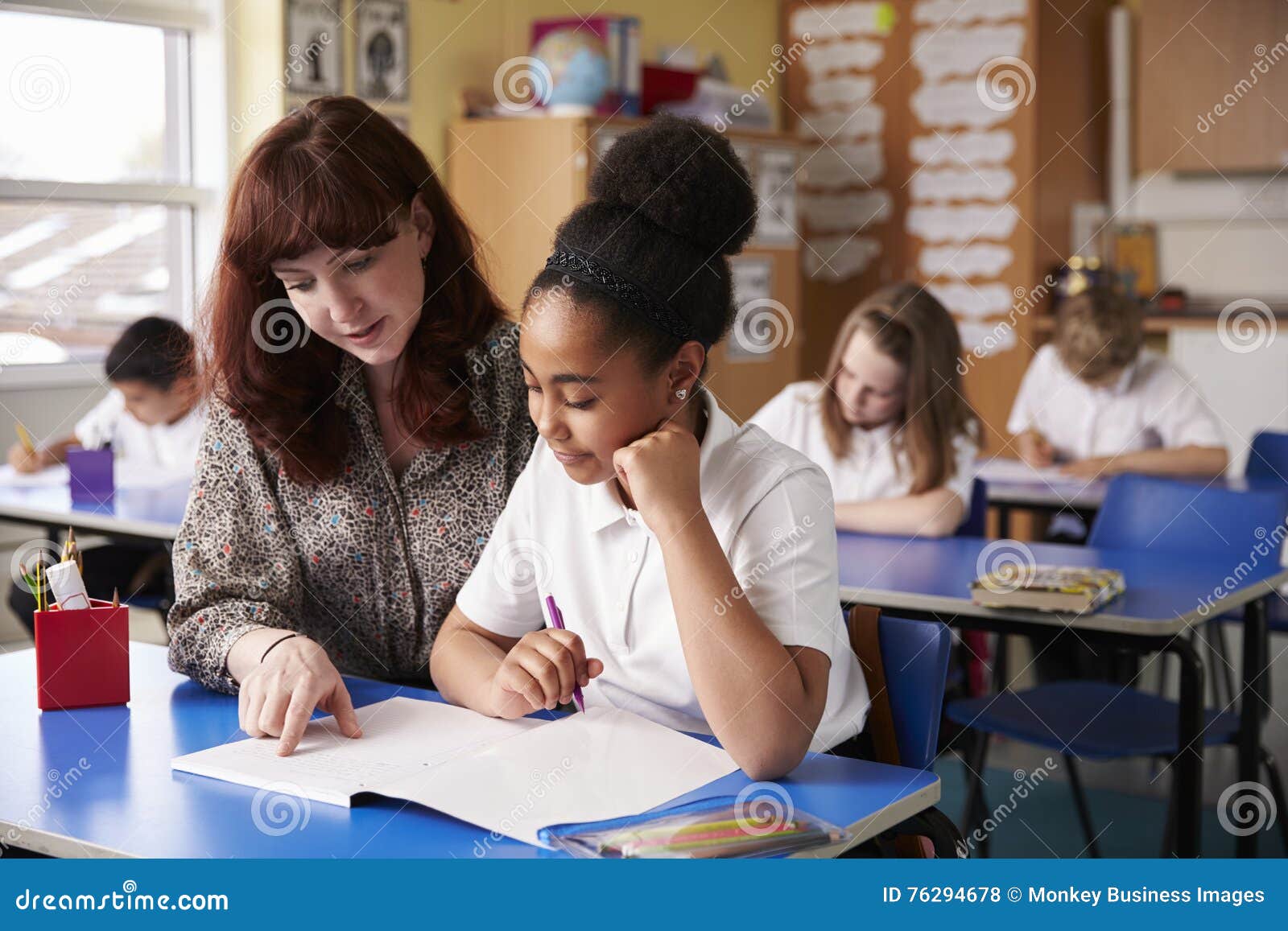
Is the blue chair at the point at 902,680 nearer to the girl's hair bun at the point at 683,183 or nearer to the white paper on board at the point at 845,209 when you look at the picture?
the girl's hair bun at the point at 683,183

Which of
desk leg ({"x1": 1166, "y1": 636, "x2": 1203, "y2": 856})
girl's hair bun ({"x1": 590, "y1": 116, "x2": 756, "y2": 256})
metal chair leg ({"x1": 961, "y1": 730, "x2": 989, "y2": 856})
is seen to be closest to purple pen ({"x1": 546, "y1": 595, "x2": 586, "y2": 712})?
girl's hair bun ({"x1": 590, "y1": 116, "x2": 756, "y2": 256})

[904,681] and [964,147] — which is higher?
[964,147]

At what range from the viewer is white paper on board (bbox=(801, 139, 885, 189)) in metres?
6.10

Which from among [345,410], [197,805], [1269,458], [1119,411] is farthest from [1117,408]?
[197,805]

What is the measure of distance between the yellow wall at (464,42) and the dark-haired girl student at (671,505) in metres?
2.59

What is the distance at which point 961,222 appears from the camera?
5.91 meters

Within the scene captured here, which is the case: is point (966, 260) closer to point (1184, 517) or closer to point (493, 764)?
point (1184, 517)

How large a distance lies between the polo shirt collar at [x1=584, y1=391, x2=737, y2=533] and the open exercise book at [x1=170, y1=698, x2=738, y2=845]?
0.21 metres

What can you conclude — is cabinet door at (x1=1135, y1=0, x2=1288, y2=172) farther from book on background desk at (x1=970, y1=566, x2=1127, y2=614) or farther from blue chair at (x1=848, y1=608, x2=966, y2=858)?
blue chair at (x1=848, y1=608, x2=966, y2=858)

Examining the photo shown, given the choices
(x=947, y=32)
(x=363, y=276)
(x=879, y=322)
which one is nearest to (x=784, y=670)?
(x=363, y=276)

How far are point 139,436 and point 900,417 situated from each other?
202 cm

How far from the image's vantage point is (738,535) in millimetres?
1406

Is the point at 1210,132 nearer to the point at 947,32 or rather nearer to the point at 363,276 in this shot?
the point at 947,32

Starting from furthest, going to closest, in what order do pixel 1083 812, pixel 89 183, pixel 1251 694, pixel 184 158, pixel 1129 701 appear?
pixel 184 158, pixel 89 183, pixel 1083 812, pixel 1129 701, pixel 1251 694
